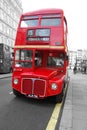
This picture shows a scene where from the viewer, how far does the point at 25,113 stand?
30.5ft

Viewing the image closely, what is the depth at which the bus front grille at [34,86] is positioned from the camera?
11038mm

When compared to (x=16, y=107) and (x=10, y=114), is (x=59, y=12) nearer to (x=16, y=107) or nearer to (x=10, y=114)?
(x=16, y=107)

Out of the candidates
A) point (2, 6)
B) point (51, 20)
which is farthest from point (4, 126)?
point (2, 6)

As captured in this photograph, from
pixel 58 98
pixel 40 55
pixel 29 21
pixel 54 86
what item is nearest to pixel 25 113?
pixel 54 86

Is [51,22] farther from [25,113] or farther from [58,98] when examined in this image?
[25,113]

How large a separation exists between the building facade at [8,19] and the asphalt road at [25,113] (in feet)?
187

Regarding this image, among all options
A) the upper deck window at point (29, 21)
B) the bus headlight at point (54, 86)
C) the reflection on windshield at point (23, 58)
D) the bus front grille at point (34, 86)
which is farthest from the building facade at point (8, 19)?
the bus headlight at point (54, 86)

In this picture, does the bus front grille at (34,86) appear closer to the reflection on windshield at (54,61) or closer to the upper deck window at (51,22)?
the reflection on windshield at (54,61)

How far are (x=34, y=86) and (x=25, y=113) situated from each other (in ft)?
6.53

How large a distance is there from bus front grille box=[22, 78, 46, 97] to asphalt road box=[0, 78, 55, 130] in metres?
0.47

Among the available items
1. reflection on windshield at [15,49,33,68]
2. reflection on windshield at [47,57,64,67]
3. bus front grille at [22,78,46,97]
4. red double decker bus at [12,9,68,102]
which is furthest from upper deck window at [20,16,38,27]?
bus front grille at [22,78,46,97]

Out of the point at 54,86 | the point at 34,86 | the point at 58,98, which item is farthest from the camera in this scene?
the point at 58,98

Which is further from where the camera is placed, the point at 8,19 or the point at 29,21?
the point at 8,19

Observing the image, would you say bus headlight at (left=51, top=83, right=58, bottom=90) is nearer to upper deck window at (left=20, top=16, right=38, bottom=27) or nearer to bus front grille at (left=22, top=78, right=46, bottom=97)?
bus front grille at (left=22, top=78, right=46, bottom=97)
